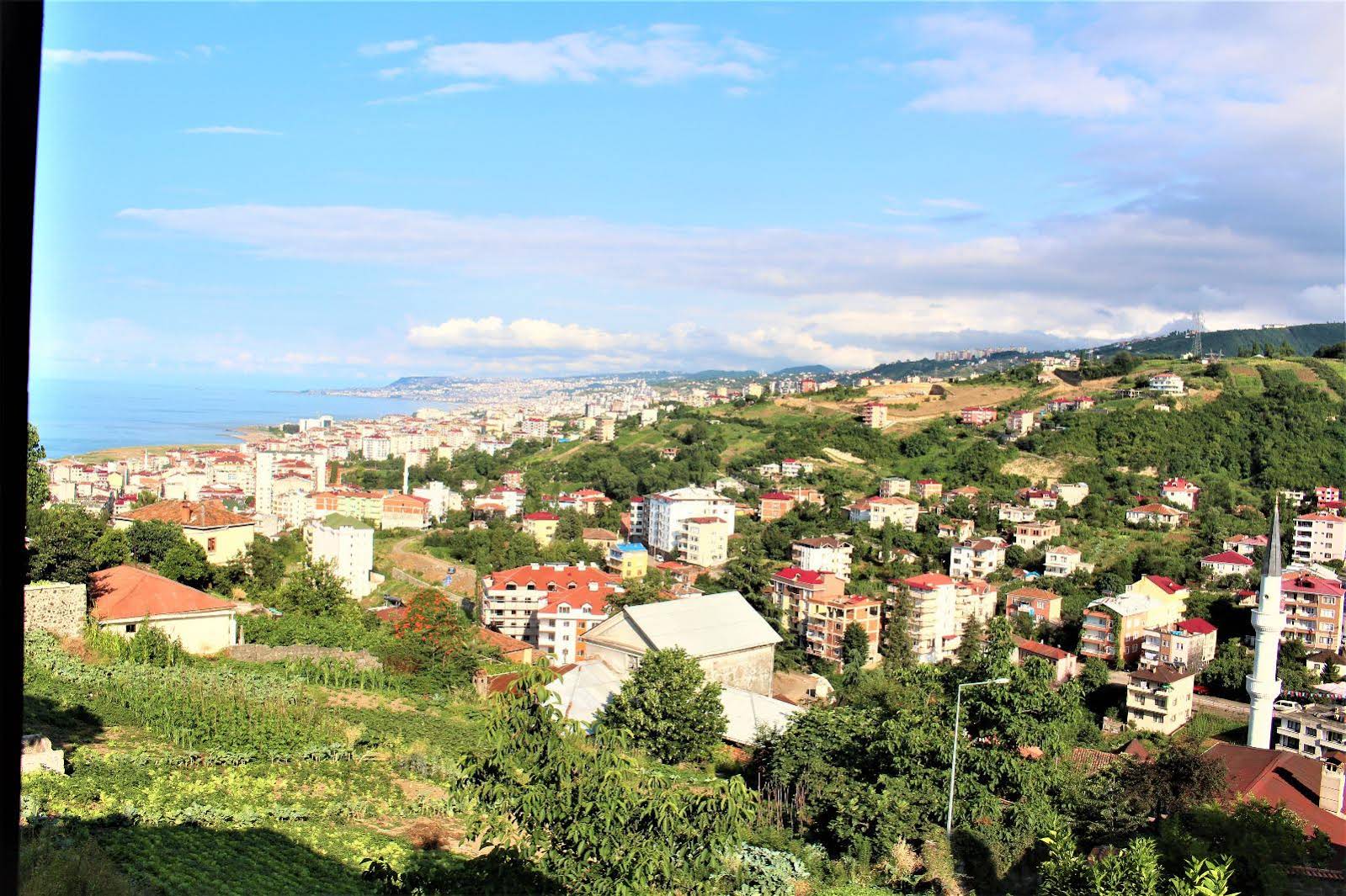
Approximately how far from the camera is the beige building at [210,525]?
14766 mm

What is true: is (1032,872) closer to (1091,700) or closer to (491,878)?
(491,878)

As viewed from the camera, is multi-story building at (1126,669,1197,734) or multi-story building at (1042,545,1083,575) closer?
multi-story building at (1126,669,1197,734)

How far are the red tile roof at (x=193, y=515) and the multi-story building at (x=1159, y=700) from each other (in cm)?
1562

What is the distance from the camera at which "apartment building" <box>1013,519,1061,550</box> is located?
26577 mm

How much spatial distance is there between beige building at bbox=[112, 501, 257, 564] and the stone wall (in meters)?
7.50

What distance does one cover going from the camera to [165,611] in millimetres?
8023

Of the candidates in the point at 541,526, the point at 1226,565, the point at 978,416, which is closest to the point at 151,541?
the point at 541,526

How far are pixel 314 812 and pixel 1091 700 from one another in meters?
16.6

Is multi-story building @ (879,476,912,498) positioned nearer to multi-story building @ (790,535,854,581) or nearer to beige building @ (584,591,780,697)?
multi-story building @ (790,535,854,581)

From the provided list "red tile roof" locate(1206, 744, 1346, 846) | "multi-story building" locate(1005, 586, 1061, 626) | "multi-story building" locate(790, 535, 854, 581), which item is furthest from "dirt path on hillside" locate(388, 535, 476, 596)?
"red tile roof" locate(1206, 744, 1346, 846)

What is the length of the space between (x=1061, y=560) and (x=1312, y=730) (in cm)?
1016

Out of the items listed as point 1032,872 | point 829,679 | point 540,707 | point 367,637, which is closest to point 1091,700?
point 829,679

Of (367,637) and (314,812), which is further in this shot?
(367,637)

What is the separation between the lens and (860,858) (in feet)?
19.9
